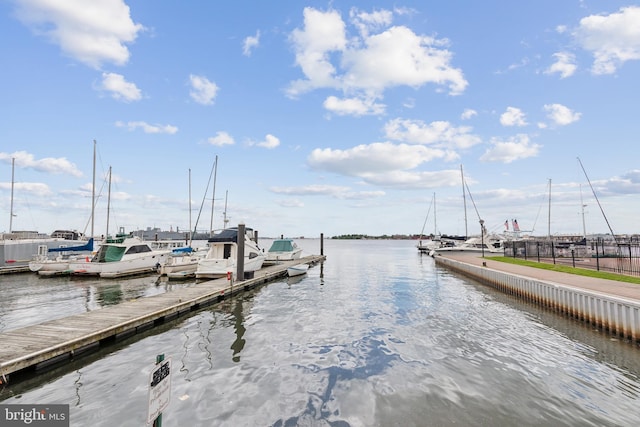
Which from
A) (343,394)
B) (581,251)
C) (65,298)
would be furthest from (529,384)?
(581,251)

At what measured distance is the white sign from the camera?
3693 mm

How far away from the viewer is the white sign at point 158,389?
3693 millimetres

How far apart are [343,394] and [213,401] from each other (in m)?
2.98

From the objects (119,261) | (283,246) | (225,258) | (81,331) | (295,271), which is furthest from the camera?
(283,246)

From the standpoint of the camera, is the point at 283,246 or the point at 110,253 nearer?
the point at 110,253

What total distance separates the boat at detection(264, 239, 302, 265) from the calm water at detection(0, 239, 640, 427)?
984 inches

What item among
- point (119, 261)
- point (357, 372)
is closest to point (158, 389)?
point (357, 372)

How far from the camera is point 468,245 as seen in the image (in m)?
60.8

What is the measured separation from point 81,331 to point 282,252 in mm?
32328

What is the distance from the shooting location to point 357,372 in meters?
8.67

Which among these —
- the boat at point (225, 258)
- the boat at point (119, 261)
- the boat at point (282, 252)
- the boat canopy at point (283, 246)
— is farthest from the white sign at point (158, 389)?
the boat canopy at point (283, 246)

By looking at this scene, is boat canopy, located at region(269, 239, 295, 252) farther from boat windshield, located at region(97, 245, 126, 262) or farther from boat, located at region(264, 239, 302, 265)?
boat windshield, located at region(97, 245, 126, 262)

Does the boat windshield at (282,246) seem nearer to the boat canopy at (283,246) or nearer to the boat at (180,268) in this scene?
the boat canopy at (283,246)

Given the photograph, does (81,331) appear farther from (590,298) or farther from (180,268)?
(180,268)
